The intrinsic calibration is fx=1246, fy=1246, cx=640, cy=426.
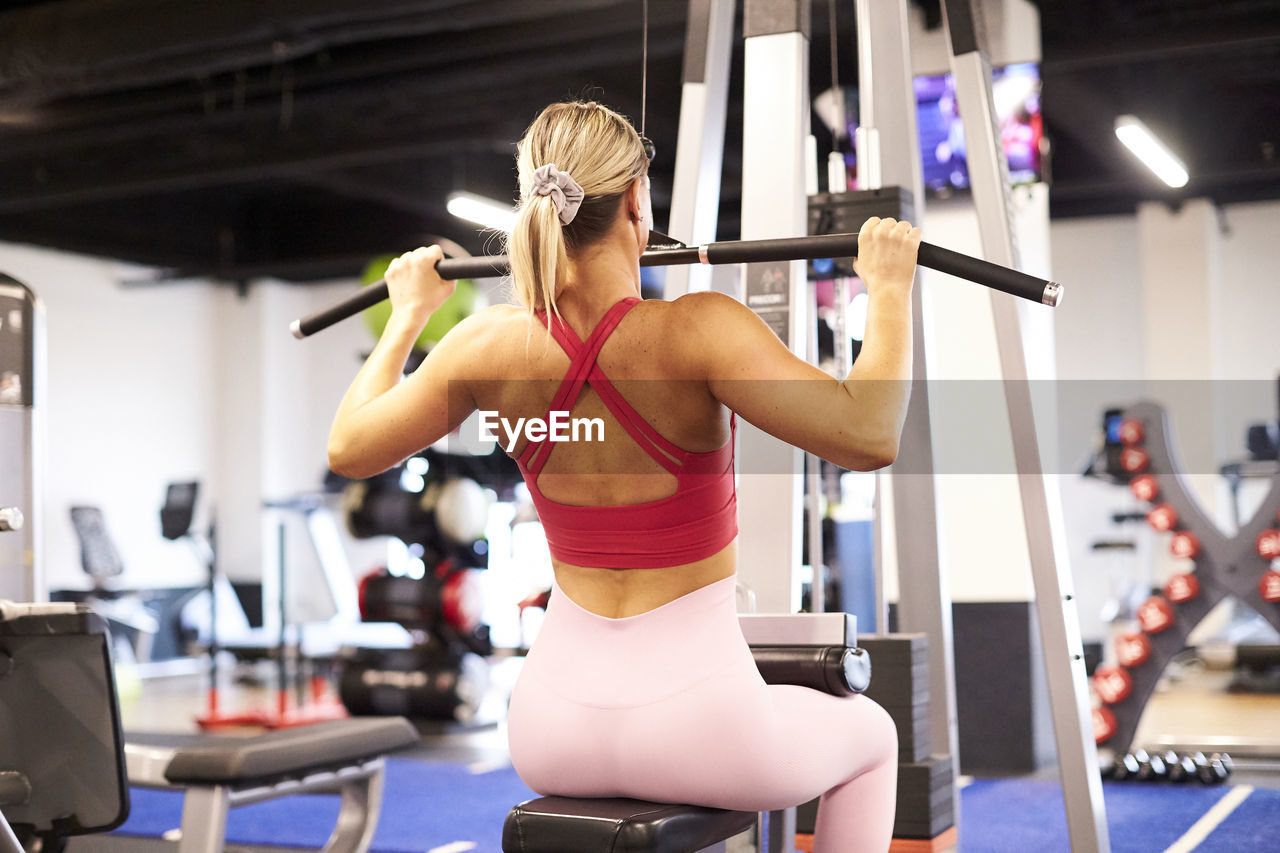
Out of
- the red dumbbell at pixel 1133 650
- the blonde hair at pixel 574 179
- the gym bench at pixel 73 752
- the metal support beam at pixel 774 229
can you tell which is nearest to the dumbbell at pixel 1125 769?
the red dumbbell at pixel 1133 650

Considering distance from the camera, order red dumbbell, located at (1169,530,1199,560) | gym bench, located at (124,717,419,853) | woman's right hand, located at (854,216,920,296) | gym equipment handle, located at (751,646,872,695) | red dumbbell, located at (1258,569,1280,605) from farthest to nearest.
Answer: red dumbbell, located at (1169,530,1199,560) < red dumbbell, located at (1258,569,1280,605) < gym bench, located at (124,717,419,853) < gym equipment handle, located at (751,646,872,695) < woman's right hand, located at (854,216,920,296)

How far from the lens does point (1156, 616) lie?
4.98 meters

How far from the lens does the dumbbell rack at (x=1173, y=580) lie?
4.90 meters

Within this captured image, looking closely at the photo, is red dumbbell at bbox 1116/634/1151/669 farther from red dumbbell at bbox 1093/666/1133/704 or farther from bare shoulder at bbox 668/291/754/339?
bare shoulder at bbox 668/291/754/339

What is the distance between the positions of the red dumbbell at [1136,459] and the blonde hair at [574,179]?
4.20m

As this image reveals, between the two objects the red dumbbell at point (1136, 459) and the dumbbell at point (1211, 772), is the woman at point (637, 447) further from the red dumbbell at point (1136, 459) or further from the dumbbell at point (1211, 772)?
the red dumbbell at point (1136, 459)

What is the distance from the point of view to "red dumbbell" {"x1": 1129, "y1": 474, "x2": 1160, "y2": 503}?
525cm

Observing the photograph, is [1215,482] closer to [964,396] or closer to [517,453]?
[964,396]

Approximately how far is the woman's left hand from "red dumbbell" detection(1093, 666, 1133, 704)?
3.86 m

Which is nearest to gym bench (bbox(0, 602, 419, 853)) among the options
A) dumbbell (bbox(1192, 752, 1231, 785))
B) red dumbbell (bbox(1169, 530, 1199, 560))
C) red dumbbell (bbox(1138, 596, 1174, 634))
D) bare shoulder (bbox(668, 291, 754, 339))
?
bare shoulder (bbox(668, 291, 754, 339))

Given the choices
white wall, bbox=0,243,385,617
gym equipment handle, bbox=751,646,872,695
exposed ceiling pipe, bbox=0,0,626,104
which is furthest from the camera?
white wall, bbox=0,243,385,617

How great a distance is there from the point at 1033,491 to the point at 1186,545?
2890 millimetres

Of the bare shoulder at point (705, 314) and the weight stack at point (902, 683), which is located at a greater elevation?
the bare shoulder at point (705, 314)

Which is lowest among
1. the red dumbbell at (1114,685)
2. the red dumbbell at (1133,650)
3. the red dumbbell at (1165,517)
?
the red dumbbell at (1114,685)
